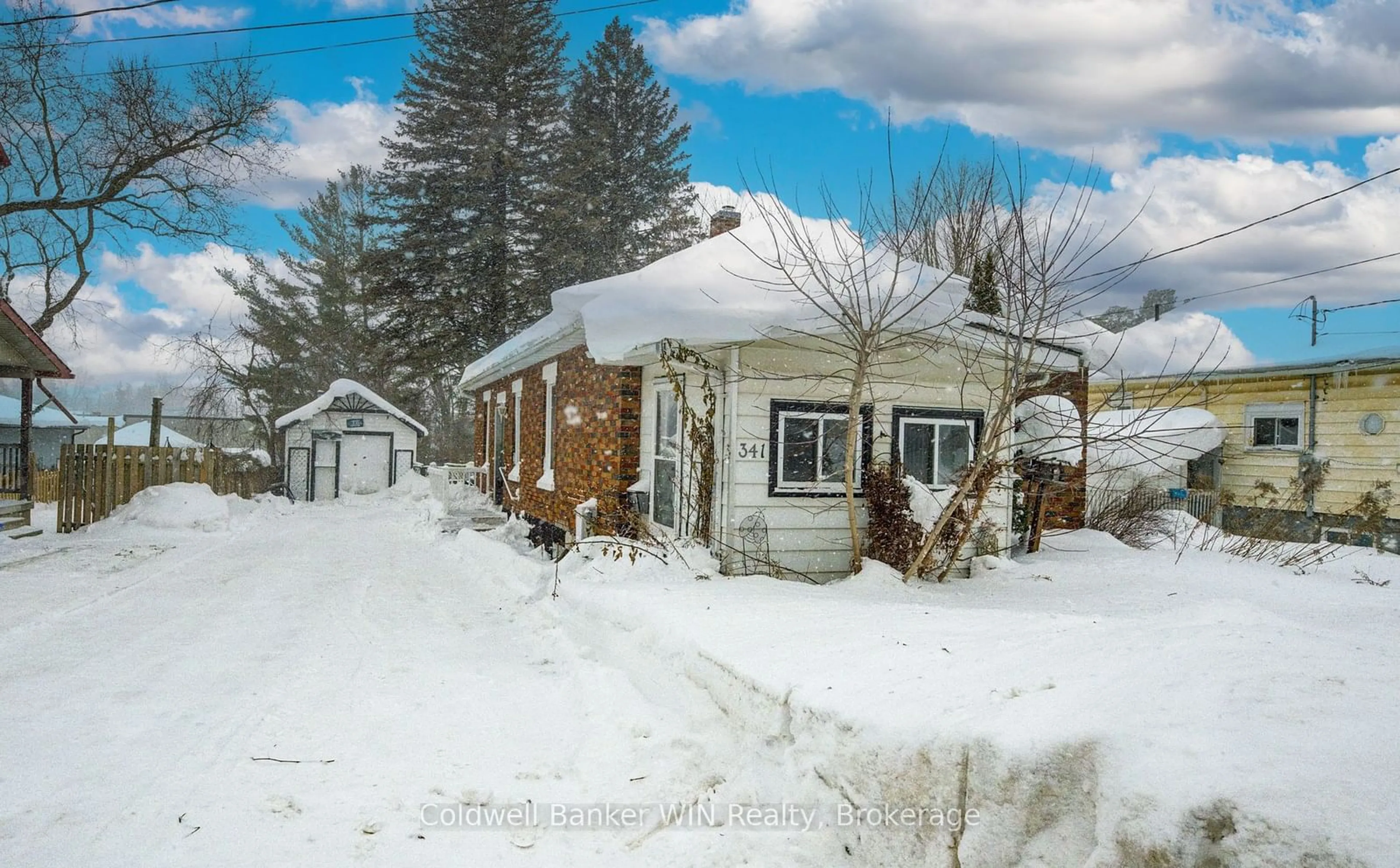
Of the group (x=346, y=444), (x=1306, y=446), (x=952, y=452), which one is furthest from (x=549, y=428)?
(x=1306, y=446)

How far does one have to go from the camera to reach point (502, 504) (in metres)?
16.0

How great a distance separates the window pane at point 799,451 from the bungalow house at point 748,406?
0.02 meters

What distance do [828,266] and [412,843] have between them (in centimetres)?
625

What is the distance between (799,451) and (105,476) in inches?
484

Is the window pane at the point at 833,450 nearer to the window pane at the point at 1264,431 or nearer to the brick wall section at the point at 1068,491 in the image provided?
the brick wall section at the point at 1068,491

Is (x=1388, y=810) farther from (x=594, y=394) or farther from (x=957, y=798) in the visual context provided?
(x=594, y=394)

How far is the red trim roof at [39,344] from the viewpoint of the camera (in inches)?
462

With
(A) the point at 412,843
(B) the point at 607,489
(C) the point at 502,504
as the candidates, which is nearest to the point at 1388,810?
(A) the point at 412,843

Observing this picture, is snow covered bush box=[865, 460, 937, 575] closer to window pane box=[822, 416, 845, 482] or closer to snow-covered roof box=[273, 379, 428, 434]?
window pane box=[822, 416, 845, 482]

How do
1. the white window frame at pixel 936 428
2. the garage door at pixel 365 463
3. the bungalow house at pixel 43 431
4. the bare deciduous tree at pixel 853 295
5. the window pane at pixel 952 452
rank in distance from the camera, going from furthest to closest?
the bungalow house at pixel 43 431
the garage door at pixel 365 463
the window pane at pixel 952 452
the white window frame at pixel 936 428
the bare deciduous tree at pixel 853 295

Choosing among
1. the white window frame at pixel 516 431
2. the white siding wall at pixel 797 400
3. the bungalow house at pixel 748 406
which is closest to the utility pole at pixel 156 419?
the white window frame at pixel 516 431

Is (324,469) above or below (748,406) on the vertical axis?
below

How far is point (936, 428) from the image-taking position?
879 centimetres

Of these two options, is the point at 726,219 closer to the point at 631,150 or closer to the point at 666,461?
the point at 666,461
